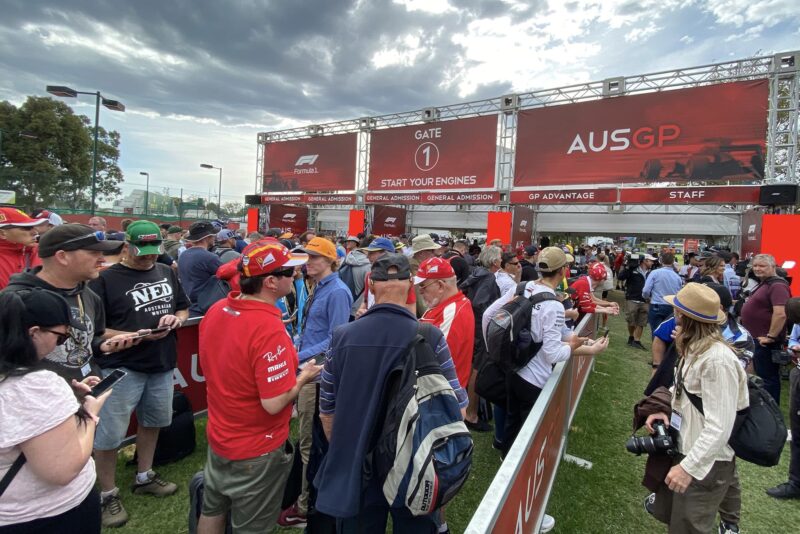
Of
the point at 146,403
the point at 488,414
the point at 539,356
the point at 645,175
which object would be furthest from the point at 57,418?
the point at 645,175

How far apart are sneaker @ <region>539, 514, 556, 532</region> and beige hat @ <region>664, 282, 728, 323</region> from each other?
71.2 inches

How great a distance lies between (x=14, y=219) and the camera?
304 centimetres

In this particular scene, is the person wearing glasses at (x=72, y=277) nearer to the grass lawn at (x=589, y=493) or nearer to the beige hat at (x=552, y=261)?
the grass lawn at (x=589, y=493)

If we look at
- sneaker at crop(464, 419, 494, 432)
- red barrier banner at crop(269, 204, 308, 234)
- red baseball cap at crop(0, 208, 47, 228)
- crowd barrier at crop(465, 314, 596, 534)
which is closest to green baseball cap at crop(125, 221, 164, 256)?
red baseball cap at crop(0, 208, 47, 228)

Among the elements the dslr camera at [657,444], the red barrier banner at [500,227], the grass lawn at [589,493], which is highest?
the red barrier banner at [500,227]

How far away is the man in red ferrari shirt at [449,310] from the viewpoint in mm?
2805

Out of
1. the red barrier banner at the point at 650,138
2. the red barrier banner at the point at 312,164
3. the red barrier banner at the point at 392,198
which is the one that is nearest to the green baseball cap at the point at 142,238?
the red barrier banner at the point at 392,198

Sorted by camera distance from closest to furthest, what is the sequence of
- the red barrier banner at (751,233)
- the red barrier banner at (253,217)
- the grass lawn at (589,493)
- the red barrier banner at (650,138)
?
1. the grass lawn at (589,493)
2. the red barrier banner at (751,233)
3. the red barrier banner at (650,138)
4. the red barrier banner at (253,217)

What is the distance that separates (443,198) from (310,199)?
26.1 ft

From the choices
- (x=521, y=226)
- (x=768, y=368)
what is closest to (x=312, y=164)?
(x=521, y=226)

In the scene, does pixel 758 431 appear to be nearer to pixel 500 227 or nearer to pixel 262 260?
pixel 262 260

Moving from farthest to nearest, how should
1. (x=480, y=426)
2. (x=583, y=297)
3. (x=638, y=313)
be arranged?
(x=638, y=313) < (x=583, y=297) < (x=480, y=426)

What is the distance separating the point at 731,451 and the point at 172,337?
12.3 feet

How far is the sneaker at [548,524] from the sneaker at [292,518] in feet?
5.58
